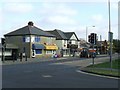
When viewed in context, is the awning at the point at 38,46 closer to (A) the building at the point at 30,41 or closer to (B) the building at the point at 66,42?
(A) the building at the point at 30,41

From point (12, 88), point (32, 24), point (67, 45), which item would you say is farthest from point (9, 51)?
point (12, 88)

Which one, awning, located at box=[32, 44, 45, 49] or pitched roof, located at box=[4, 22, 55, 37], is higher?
pitched roof, located at box=[4, 22, 55, 37]

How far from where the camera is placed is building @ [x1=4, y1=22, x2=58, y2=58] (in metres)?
76.8

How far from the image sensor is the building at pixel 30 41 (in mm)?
76812

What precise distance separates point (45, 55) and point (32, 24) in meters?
8.86

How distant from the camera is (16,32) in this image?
81.2 metres

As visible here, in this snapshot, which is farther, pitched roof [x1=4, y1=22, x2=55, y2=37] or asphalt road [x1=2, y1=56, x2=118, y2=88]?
pitched roof [x1=4, y1=22, x2=55, y2=37]

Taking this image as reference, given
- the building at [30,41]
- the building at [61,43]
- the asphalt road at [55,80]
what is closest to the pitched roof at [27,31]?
the building at [30,41]

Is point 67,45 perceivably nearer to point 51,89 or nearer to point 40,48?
point 40,48

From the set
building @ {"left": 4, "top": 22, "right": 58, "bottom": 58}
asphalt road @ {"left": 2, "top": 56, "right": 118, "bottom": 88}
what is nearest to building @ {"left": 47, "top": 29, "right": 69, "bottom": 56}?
building @ {"left": 4, "top": 22, "right": 58, "bottom": 58}

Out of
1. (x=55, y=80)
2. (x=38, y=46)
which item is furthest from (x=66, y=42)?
(x=55, y=80)

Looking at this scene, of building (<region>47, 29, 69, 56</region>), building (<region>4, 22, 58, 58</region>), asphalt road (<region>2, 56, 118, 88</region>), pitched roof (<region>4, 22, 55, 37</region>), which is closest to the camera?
asphalt road (<region>2, 56, 118, 88</region>)

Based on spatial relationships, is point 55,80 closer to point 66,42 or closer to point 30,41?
point 30,41

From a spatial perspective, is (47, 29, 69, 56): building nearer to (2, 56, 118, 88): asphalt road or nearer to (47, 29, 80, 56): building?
(47, 29, 80, 56): building
